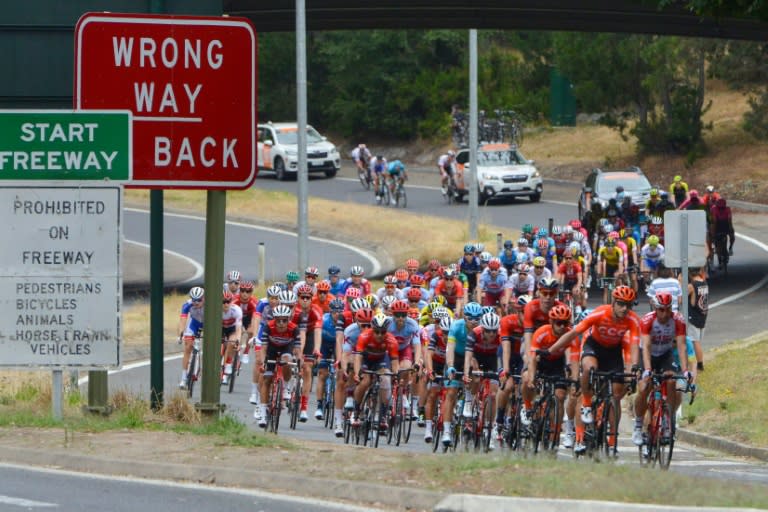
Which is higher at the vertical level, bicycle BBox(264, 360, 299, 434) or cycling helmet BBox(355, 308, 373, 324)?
cycling helmet BBox(355, 308, 373, 324)

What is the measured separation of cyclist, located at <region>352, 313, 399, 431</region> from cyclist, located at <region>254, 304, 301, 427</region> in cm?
175

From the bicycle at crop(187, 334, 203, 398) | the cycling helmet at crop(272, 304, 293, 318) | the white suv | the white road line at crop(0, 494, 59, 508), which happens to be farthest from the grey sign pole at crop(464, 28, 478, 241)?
the white road line at crop(0, 494, 59, 508)

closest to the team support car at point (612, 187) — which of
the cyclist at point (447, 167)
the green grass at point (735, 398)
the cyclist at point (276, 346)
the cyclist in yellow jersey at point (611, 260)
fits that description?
the cyclist in yellow jersey at point (611, 260)

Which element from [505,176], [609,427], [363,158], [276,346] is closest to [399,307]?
[276,346]

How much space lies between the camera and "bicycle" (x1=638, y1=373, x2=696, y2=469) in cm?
1581

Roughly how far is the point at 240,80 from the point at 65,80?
28.8ft

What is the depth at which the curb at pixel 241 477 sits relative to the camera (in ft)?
35.4

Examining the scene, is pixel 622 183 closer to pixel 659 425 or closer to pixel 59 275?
pixel 659 425

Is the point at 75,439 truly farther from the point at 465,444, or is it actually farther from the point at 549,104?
the point at 549,104

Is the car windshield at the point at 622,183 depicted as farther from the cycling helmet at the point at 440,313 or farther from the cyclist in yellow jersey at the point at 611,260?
the cycling helmet at the point at 440,313

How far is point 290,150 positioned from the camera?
62812 millimetres

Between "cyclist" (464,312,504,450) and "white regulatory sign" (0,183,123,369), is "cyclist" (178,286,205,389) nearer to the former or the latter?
"cyclist" (464,312,504,450)

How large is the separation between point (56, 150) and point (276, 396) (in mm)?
6924

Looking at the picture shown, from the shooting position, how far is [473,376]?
59.4ft
